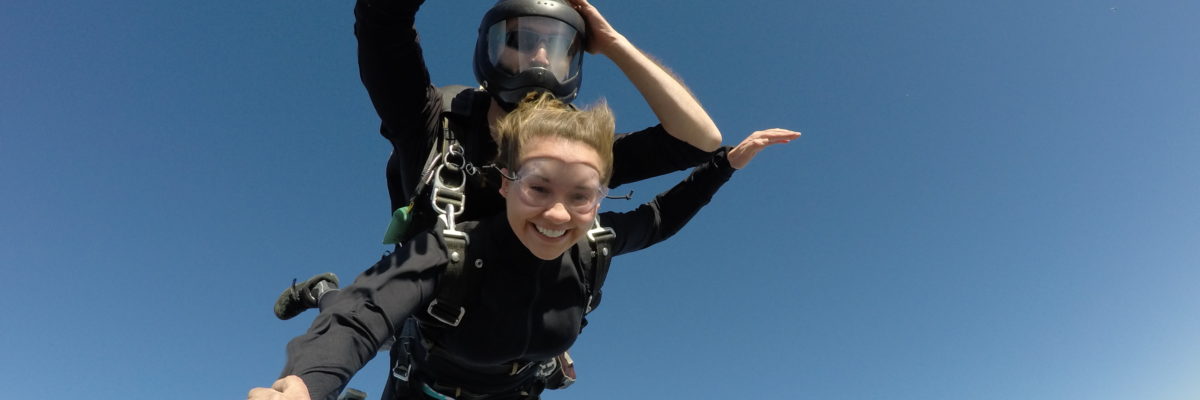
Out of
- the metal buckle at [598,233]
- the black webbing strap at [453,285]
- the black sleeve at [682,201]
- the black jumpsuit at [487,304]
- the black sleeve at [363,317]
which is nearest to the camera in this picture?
the black sleeve at [363,317]

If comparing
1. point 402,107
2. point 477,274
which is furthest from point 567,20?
point 477,274

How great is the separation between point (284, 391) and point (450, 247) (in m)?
0.87

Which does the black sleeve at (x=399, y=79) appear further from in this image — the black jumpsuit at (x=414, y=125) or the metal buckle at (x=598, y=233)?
the metal buckle at (x=598, y=233)

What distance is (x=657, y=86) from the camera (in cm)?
290

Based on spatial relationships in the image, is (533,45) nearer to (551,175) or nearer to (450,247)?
(551,175)

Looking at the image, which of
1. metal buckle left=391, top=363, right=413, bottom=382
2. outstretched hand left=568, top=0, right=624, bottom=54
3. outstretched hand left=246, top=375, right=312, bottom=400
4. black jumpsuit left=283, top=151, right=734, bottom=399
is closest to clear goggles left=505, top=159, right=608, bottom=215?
black jumpsuit left=283, top=151, right=734, bottom=399

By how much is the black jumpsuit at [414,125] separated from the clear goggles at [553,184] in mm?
344

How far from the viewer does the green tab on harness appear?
Result: 274 centimetres

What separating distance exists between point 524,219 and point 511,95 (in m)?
0.60

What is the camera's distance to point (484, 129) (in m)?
3.01

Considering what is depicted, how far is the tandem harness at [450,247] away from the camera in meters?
2.49

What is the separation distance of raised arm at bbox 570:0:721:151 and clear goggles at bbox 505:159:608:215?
0.51 m

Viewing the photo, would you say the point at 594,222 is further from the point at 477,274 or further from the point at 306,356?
the point at 306,356

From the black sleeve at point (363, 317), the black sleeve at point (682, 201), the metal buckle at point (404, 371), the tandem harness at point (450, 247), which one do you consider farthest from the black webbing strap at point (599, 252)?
the metal buckle at point (404, 371)
